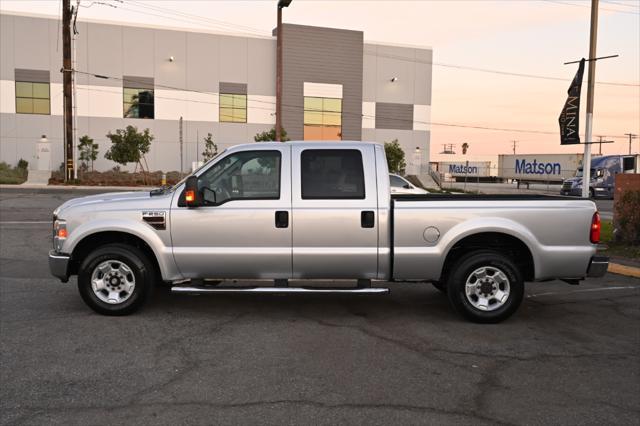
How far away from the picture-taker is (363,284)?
633 cm

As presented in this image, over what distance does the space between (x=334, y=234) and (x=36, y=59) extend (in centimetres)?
4315

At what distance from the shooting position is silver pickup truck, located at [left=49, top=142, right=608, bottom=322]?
6.19 metres

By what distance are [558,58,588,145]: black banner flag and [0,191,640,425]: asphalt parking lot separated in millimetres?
7673

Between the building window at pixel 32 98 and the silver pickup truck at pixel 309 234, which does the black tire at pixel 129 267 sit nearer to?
the silver pickup truck at pixel 309 234

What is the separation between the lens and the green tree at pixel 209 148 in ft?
146

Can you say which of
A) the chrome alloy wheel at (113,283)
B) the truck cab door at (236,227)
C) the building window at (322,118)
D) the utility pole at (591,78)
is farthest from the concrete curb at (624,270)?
the building window at (322,118)

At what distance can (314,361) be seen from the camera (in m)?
5.00

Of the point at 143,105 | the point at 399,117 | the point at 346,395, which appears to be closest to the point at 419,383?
the point at 346,395

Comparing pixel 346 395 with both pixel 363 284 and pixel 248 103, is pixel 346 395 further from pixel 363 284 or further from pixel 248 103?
pixel 248 103

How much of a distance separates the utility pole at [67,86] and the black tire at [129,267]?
92.4 feet

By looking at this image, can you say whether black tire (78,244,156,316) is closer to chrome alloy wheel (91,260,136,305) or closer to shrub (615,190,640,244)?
chrome alloy wheel (91,260,136,305)

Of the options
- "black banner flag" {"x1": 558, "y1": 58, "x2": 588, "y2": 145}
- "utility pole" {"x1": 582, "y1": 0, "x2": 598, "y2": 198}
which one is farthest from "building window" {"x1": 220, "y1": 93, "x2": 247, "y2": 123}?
"utility pole" {"x1": 582, "y1": 0, "x2": 598, "y2": 198}

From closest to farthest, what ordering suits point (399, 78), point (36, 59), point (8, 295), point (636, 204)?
point (8, 295)
point (636, 204)
point (36, 59)
point (399, 78)

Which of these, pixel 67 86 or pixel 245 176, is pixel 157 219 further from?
pixel 67 86
